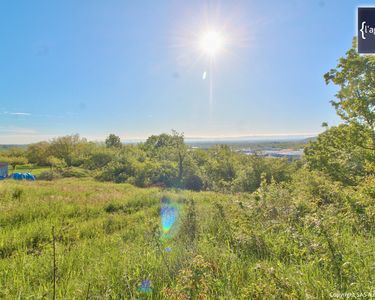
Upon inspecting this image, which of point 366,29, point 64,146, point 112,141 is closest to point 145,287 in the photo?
point 366,29

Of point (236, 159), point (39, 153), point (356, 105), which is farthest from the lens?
point (39, 153)

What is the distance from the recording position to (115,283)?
85.4 inches

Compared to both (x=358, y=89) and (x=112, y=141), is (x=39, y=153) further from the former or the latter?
(x=358, y=89)

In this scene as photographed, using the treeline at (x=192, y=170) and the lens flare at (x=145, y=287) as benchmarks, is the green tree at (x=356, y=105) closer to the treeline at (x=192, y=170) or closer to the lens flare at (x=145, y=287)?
the lens flare at (x=145, y=287)

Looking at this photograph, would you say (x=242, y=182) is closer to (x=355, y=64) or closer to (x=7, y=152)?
(x=355, y=64)

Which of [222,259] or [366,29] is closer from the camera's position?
[222,259]

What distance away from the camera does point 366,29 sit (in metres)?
2.71

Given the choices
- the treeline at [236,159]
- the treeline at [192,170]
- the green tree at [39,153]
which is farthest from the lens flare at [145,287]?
the green tree at [39,153]

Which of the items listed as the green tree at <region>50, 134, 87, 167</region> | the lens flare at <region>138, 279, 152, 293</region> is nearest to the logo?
the lens flare at <region>138, 279, 152, 293</region>

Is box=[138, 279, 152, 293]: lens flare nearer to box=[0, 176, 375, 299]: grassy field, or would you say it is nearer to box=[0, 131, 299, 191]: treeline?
box=[0, 176, 375, 299]: grassy field

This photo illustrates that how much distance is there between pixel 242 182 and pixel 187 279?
48.9ft

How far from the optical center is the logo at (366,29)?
8.82 feet

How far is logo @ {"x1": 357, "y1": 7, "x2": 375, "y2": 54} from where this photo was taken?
2688 millimetres

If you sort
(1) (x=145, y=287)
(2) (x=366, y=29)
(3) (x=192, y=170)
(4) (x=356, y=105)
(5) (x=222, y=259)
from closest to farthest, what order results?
(1) (x=145, y=287)
(5) (x=222, y=259)
(2) (x=366, y=29)
(4) (x=356, y=105)
(3) (x=192, y=170)
